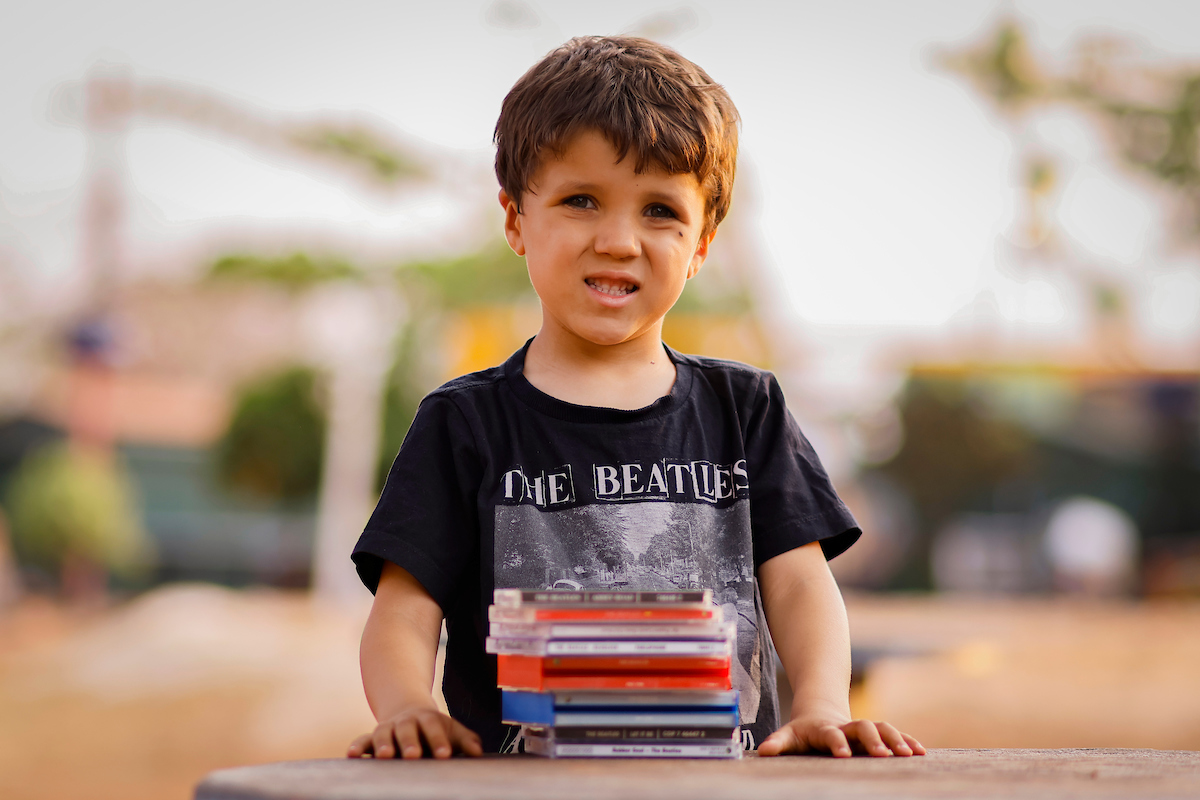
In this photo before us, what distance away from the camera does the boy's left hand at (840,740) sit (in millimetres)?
1131

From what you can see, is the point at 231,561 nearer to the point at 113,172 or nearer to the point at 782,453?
the point at 113,172

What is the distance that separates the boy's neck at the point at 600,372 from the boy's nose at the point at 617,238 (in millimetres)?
173

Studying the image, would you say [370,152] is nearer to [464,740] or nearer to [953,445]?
[953,445]

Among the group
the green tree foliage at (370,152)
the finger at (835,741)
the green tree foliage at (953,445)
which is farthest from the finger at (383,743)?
the green tree foliage at (370,152)

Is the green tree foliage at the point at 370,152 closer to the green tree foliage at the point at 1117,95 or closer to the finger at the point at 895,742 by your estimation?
the green tree foliage at the point at 1117,95

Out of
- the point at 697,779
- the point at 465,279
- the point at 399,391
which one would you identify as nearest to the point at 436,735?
the point at 697,779

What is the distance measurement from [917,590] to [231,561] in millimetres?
10685

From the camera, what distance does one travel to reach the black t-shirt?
1357 millimetres

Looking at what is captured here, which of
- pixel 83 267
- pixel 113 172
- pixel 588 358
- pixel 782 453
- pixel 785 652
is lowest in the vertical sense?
pixel 785 652

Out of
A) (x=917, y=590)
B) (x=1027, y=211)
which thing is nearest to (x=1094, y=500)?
(x=917, y=590)

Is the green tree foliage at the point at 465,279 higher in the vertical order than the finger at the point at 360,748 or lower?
higher

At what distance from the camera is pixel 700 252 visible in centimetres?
154

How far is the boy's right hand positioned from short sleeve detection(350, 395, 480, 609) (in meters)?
0.22

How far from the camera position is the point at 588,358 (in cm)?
150
